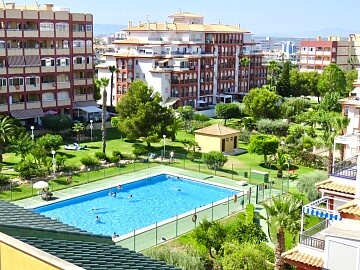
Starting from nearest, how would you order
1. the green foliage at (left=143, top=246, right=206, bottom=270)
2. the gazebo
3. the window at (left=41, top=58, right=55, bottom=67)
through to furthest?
the green foliage at (left=143, top=246, right=206, bottom=270), the gazebo, the window at (left=41, top=58, right=55, bottom=67)

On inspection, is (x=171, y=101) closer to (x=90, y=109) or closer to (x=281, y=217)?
(x=90, y=109)

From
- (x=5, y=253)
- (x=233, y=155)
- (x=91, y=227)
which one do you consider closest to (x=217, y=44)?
(x=233, y=155)

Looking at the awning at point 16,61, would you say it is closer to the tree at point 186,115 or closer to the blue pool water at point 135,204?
the tree at point 186,115

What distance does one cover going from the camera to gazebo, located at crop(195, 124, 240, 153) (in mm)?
46250

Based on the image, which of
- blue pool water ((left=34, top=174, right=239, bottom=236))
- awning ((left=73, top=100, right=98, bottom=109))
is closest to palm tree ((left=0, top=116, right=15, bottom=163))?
blue pool water ((left=34, top=174, right=239, bottom=236))

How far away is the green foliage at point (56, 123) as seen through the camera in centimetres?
5112

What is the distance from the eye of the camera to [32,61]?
5388cm

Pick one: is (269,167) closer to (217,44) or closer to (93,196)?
(93,196)

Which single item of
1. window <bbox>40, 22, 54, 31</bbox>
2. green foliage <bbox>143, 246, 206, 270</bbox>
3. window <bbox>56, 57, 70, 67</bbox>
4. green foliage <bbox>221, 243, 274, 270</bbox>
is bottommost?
green foliage <bbox>143, 246, 206, 270</bbox>

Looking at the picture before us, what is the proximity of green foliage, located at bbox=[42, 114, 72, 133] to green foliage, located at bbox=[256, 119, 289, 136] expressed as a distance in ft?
64.5

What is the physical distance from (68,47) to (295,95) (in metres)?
40.2

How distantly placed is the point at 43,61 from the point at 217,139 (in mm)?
21736

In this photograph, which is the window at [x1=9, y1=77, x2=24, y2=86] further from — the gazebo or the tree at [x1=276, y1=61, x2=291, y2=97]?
the tree at [x1=276, y1=61, x2=291, y2=97]

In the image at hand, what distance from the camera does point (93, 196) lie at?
115 ft
